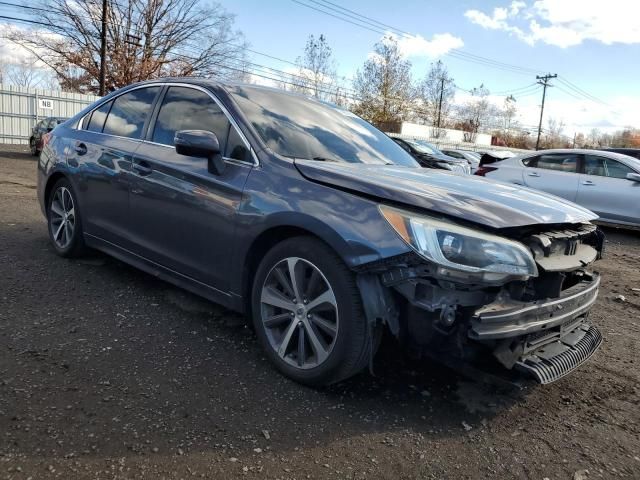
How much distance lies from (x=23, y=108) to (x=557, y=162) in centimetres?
2374

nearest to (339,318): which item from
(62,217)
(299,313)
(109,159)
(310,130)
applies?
(299,313)

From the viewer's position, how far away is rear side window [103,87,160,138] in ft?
13.4

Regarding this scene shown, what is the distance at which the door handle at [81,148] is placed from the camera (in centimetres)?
455

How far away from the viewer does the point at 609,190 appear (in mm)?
9289

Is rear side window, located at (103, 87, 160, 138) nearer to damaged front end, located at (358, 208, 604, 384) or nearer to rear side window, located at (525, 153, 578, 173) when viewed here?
damaged front end, located at (358, 208, 604, 384)

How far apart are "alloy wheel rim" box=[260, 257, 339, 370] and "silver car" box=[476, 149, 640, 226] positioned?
8277 millimetres

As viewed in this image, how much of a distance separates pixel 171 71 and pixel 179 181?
35.4m

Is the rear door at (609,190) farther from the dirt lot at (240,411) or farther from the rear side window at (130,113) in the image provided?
the rear side window at (130,113)

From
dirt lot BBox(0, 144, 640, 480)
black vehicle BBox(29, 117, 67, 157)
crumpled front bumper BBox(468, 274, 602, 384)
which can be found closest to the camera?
A: dirt lot BBox(0, 144, 640, 480)

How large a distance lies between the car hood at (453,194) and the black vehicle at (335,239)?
0.01 m

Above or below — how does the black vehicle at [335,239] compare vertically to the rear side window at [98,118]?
below

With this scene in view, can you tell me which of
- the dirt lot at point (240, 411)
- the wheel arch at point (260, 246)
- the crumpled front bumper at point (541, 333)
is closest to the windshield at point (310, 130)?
the wheel arch at point (260, 246)

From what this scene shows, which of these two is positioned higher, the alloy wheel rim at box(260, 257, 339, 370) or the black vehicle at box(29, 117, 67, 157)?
the black vehicle at box(29, 117, 67, 157)

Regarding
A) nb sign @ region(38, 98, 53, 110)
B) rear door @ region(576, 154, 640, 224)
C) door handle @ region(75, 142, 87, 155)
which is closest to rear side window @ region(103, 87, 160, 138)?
door handle @ region(75, 142, 87, 155)
